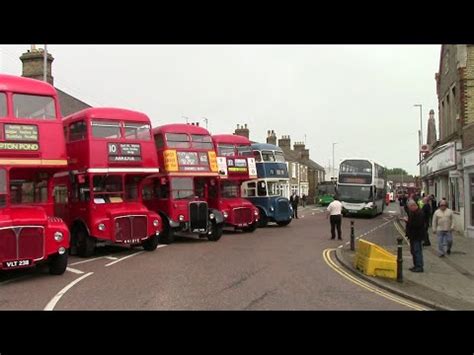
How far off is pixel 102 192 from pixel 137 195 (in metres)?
1.33

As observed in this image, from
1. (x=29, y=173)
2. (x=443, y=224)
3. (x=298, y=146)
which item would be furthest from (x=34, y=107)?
(x=298, y=146)

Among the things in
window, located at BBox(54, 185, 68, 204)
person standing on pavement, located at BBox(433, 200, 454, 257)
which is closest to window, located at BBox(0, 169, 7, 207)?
window, located at BBox(54, 185, 68, 204)

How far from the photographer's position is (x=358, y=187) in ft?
117

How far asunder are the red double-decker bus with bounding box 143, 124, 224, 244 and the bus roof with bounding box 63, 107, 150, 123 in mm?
2595

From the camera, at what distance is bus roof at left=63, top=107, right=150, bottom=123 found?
1498 centimetres

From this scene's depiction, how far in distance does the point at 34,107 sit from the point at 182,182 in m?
7.59

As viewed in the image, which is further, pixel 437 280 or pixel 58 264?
pixel 58 264

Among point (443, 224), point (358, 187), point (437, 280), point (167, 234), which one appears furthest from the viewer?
point (358, 187)

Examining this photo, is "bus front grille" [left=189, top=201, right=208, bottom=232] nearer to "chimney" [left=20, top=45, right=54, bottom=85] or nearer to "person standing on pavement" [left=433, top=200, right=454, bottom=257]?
"person standing on pavement" [left=433, top=200, right=454, bottom=257]

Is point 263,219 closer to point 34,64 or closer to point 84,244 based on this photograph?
point 84,244

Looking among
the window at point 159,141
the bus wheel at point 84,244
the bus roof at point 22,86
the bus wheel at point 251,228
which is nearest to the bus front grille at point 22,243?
the bus roof at point 22,86

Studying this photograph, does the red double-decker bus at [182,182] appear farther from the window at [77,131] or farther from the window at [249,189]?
the window at [249,189]

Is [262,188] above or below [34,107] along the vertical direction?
below

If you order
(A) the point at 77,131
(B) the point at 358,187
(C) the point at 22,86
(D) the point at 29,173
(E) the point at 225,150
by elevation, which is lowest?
(B) the point at 358,187
